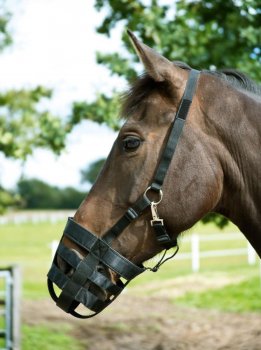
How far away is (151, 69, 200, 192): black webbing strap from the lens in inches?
104

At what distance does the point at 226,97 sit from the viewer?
2818mm

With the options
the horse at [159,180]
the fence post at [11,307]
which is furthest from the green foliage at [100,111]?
the horse at [159,180]

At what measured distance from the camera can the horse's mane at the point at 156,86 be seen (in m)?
2.79

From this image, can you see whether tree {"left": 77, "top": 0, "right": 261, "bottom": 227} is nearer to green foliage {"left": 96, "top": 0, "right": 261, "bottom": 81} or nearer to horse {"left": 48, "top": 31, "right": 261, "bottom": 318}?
green foliage {"left": 96, "top": 0, "right": 261, "bottom": 81}

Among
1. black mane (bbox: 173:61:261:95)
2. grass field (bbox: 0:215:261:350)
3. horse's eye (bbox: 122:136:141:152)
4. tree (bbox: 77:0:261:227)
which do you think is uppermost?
black mane (bbox: 173:61:261:95)

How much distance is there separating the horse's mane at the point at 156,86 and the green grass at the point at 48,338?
5346 millimetres

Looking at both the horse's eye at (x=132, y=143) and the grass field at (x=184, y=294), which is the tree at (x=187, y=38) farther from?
the horse's eye at (x=132, y=143)

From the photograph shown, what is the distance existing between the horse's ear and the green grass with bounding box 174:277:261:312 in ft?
27.0

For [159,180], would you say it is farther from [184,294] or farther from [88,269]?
[184,294]

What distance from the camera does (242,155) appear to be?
2795 millimetres

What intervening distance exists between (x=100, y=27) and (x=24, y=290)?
30.5ft

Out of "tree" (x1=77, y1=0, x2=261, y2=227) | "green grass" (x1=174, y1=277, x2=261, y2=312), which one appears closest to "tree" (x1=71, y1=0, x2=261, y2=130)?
"tree" (x1=77, y1=0, x2=261, y2=227)

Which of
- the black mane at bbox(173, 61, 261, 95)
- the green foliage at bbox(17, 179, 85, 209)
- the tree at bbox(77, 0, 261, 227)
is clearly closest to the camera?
the black mane at bbox(173, 61, 261, 95)

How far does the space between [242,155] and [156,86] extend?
54cm
